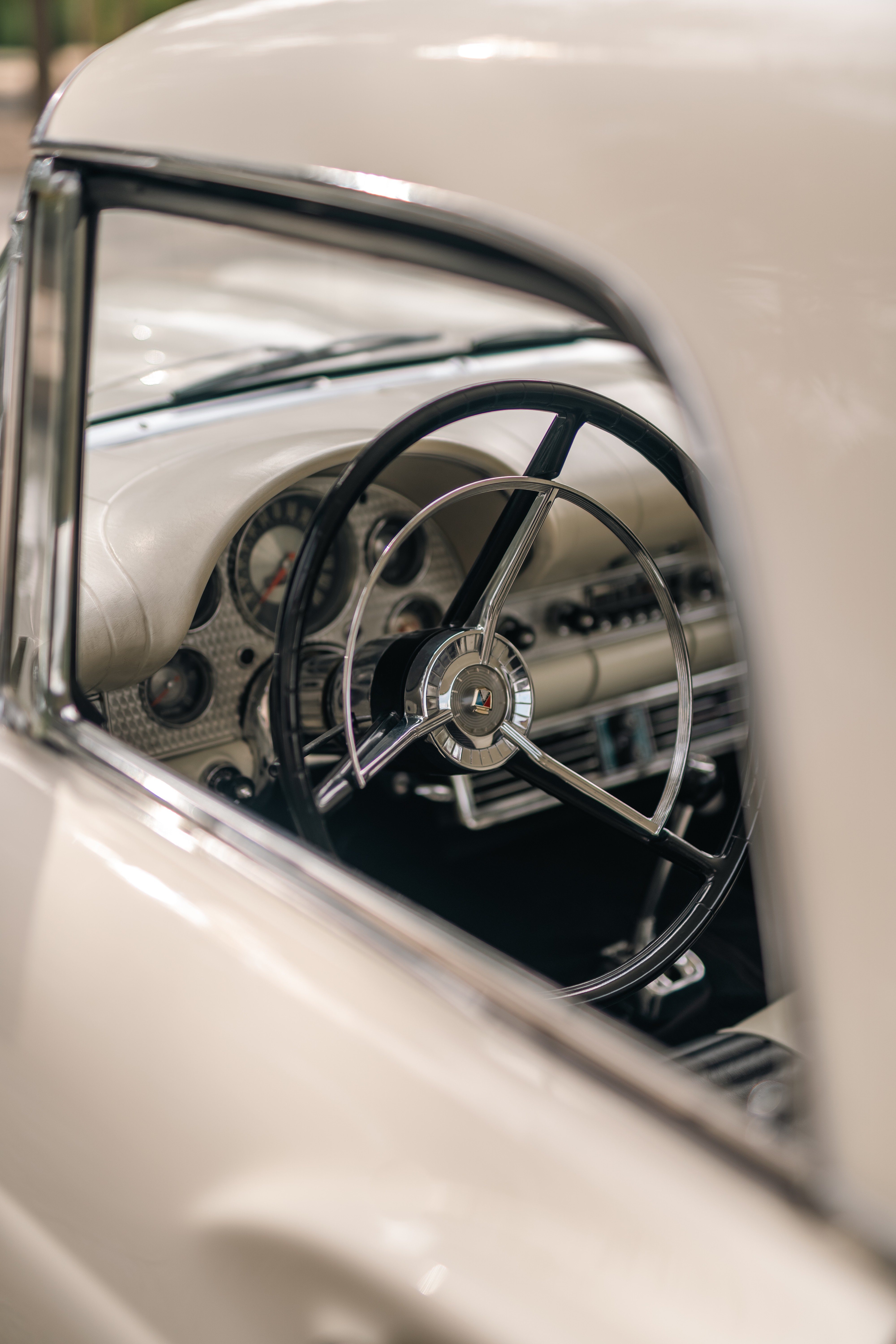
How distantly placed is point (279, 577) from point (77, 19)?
2209 cm

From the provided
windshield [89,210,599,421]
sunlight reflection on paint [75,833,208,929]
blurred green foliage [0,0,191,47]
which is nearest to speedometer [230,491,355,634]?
windshield [89,210,599,421]

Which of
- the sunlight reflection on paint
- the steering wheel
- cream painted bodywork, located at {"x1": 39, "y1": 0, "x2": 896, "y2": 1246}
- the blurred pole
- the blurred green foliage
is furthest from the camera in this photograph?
the blurred green foliage

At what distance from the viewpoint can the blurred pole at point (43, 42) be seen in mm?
18188

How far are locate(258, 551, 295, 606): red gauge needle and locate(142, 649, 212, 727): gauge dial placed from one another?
6.2 inches

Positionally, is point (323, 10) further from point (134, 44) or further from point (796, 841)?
point (796, 841)

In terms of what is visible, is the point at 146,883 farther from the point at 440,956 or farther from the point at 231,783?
the point at 231,783

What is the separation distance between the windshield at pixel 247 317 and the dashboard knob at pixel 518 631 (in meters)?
0.60

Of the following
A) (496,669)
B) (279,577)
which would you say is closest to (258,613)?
(279,577)

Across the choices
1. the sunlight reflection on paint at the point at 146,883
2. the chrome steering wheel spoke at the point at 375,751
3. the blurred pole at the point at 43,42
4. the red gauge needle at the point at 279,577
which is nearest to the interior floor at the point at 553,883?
the red gauge needle at the point at 279,577

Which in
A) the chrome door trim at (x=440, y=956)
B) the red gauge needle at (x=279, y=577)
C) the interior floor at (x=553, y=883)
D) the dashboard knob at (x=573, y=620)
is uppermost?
the chrome door trim at (x=440, y=956)

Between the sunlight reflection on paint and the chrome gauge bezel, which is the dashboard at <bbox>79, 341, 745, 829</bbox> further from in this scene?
the sunlight reflection on paint

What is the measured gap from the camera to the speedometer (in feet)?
6.45

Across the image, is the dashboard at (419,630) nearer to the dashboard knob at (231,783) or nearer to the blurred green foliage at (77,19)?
the dashboard knob at (231,783)

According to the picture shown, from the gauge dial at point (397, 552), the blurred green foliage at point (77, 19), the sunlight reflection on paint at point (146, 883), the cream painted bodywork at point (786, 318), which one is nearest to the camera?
the cream painted bodywork at point (786, 318)
